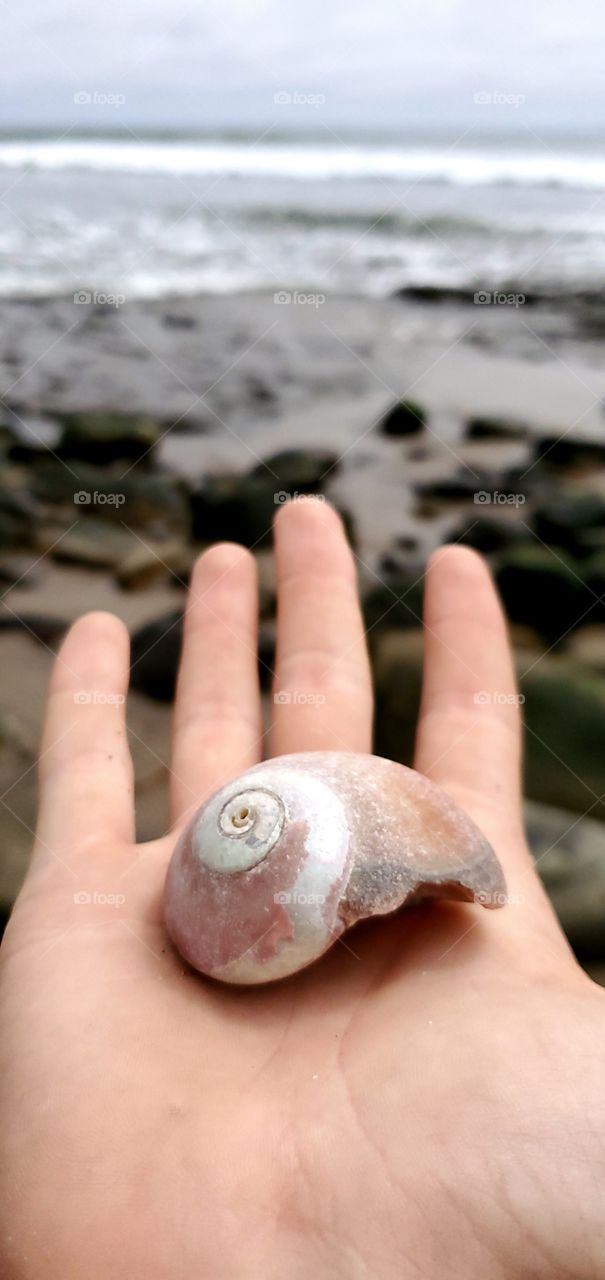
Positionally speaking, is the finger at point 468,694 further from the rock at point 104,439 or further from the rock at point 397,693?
A: the rock at point 104,439

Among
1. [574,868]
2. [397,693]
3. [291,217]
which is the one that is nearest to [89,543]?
[397,693]

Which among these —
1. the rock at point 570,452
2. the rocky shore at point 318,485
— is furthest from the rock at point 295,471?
the rock at point 570,452

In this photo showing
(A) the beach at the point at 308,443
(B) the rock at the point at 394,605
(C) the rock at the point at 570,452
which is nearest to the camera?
(A) the beach at the point at 308,443

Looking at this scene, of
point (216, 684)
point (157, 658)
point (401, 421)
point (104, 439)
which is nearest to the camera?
point (216, 684)

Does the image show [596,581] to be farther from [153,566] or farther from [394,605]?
[153,566]

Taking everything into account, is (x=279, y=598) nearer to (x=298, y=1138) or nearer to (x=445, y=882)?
(x=445, y=882)
